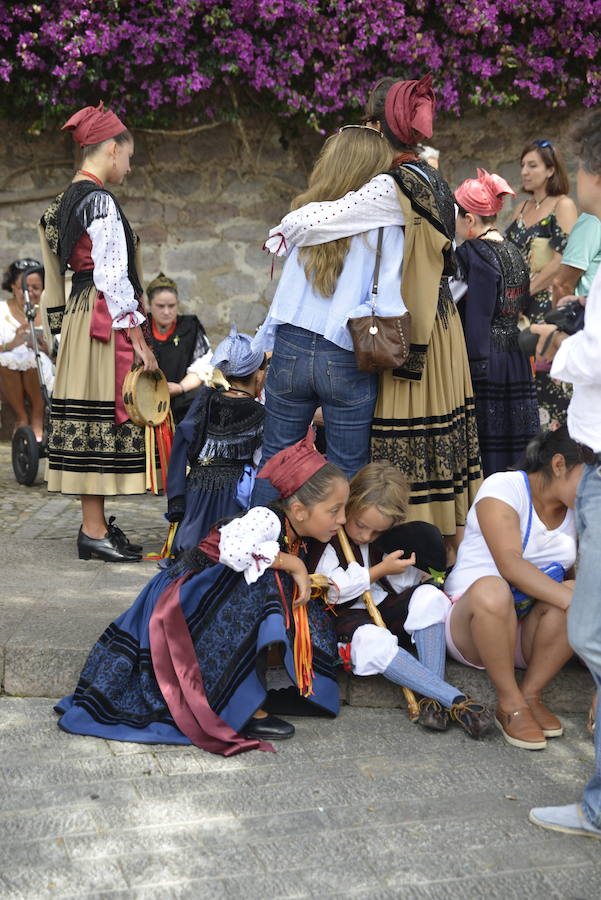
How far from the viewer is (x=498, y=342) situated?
4.63 meters

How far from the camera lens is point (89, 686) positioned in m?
3.29

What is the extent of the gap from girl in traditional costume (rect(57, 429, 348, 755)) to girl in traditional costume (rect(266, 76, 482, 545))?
1.62 ft

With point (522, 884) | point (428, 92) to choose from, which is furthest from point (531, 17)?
point (522, 884)

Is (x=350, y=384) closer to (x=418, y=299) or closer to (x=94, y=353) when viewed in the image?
(x=418, y=299)

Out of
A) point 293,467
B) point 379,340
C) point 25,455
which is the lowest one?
point 25,455

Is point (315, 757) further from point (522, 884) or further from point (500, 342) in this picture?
point (500, 342)

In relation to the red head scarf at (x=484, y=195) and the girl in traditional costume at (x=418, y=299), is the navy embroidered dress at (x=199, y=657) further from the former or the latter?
the red head scarf at (x=484, y=195)

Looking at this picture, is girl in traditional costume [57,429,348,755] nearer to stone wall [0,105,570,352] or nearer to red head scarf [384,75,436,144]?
red head scarf [384,75,436,144]

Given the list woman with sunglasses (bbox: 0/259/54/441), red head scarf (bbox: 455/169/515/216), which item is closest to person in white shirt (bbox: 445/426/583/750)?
red head scarf (bbox: 455/169/515/216)

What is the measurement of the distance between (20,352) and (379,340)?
4388 mm

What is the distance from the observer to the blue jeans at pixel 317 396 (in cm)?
365

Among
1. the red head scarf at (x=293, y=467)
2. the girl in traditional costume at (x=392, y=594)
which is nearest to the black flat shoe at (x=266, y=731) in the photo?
the girl in traditional costume at (x=392, y=594)

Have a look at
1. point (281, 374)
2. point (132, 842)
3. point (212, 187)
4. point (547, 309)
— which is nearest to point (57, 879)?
point (132, 842)

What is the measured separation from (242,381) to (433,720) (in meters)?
1.76
